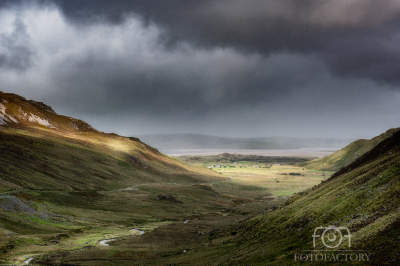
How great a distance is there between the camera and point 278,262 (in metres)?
36.1

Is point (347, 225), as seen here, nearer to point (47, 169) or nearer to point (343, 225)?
point (343, 225)

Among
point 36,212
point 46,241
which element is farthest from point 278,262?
point 36,212

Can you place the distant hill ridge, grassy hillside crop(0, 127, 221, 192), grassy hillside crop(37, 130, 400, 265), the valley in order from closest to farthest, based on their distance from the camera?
the distant hill ridge
grassy hillside crop(37, 130, 400, 265)
the valley
grassy hillside crop(0, 127, 221, 192)

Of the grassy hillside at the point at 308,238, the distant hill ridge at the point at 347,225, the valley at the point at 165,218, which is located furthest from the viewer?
the valley at the point at 165,218

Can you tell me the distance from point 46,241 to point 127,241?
19.6 m

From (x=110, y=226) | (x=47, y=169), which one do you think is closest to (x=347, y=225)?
(x=110, y=226)

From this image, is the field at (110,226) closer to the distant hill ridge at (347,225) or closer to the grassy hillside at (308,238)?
the grassy hillside at (308,238)

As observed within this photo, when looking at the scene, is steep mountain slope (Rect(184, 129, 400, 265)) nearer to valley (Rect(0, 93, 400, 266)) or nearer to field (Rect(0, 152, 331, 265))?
valley (Rect(0, 93, 400, 266))

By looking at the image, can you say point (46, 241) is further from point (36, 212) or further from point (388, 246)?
point (388, 246)

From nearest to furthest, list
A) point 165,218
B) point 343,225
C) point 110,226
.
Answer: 1. point 343,225
2. point 110,226
3. point 165,218

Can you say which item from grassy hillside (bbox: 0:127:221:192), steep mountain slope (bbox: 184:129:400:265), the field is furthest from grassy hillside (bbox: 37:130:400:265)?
grassy hillside (bbox: 0:127:221:192)

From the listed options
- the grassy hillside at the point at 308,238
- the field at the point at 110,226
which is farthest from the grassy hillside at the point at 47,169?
the grassy hillside at the point at 308,238

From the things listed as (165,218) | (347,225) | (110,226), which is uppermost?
(347,225)

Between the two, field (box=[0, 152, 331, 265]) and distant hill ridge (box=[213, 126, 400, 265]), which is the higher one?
distant hill ridge (box=[213, 126, 400, 265])
